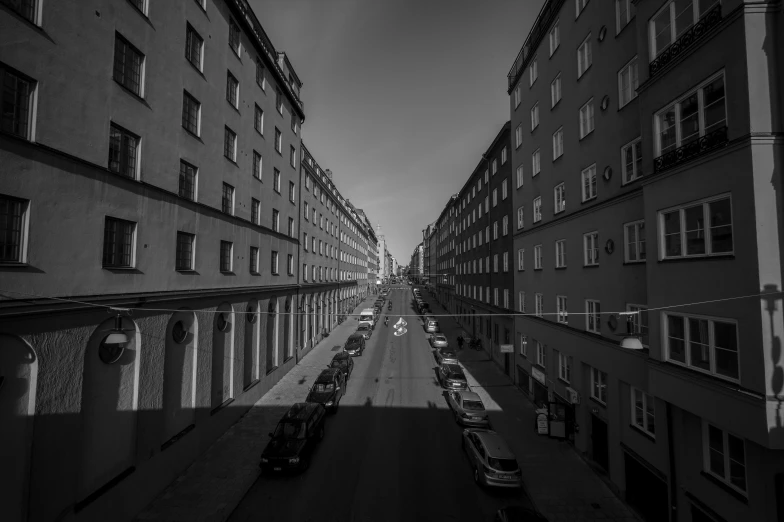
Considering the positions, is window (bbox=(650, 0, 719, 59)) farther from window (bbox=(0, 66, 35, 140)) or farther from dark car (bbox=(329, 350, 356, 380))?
dark car (bbox=(329, 350, 356, 380))

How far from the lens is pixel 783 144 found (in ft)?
25.2

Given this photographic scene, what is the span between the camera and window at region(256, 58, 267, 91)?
23.7 metres

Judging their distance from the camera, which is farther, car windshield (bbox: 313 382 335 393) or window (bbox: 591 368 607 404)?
car windshield (bbox: 313 382 335 393)

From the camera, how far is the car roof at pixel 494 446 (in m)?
13.2

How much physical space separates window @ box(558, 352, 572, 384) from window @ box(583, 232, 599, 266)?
510 centimetres

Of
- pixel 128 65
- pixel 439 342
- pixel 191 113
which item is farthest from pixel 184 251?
pixel 439 342

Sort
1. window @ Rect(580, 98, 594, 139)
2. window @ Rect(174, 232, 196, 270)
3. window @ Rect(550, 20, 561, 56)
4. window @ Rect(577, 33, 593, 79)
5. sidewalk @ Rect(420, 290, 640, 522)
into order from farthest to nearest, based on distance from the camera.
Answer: window @ Rect(550, 20, 561, 56) → window @ Rect(577, 33, 593, 79) → window @ Rect(580, 98, 594, 139) → window @ Rect(174, 232, 196, 270) → sidewalk @ Rect(420, 290, 640, 522)

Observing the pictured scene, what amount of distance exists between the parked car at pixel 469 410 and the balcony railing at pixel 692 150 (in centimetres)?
1374

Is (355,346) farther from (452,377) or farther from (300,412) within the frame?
(300,412)

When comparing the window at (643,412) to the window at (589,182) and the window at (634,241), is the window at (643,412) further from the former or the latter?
the window at (589,182)

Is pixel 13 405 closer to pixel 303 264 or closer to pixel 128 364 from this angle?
pixel 128 364

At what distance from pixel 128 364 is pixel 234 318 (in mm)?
7558

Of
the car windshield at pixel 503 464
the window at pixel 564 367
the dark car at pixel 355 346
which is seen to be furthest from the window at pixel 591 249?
the dark car at pixel 355 346

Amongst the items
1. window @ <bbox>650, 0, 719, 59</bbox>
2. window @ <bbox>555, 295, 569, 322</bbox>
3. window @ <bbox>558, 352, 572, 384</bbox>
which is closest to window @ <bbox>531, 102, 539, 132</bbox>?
window @ <bbox>555, 295, 569, 322</bbox>
